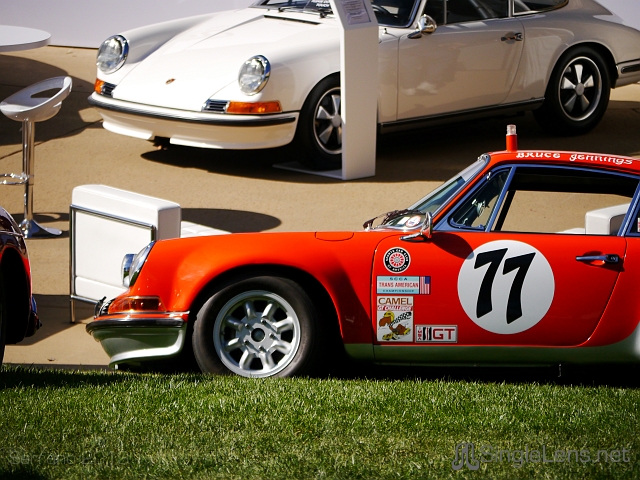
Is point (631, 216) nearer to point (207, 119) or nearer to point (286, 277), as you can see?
point (286, 277)

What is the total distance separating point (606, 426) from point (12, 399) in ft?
7.91

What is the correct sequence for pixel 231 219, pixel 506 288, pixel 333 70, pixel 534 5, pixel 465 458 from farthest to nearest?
pixel 534 5 → pixel 333 70 → pixel 231 219 → pixel 506 288 → pixel 465 458

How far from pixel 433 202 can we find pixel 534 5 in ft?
19.6

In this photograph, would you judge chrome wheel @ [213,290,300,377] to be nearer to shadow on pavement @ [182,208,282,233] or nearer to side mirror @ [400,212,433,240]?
side mirror @ [400,212,433,240]

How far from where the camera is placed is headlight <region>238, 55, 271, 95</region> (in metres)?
8.88

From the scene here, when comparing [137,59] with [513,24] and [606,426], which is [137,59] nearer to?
[513,24]

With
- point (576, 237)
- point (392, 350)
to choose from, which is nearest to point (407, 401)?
point (392, 350)

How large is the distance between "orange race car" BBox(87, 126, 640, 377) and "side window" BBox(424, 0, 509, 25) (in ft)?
17.0

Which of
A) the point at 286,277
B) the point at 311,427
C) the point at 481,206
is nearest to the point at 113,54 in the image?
the point at 286,277

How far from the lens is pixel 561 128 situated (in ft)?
34.9

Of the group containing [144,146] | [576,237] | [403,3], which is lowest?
[144,146]

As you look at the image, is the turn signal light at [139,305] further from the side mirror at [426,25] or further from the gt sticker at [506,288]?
the side mirror at [426,25]

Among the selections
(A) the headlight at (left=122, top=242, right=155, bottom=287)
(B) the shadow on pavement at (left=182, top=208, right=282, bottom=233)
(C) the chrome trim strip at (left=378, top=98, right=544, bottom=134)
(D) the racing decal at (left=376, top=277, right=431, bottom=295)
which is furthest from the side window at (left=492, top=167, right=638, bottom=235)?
(C) the chrome trim strip at (left=378, top=98, right=544, bottom=134)

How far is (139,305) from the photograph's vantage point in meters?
4.82
